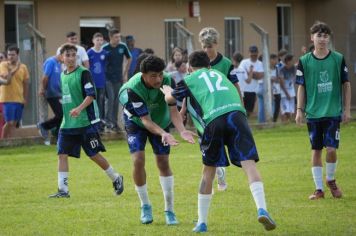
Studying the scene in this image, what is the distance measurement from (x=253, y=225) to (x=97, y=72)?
11.0 metres

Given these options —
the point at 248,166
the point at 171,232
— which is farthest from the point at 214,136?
the point at 171,232

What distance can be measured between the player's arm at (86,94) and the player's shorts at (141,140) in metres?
2.29

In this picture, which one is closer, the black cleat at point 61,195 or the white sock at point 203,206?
the white sock at point 203,206

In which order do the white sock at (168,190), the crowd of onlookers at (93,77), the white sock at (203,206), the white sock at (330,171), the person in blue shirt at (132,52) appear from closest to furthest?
the white sock at (203,206) → the white sock at (168,190) → the white sock at (330,171) → the crowd of onlookers at (93,77) → the person in blue shirt at (132,52)

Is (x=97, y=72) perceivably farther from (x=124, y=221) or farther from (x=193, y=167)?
(x=124, y=221)

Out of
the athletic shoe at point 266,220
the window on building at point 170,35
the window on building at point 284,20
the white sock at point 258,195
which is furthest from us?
the window on building at point 284,20

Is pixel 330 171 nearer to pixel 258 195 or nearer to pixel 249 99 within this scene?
pixel 258 195

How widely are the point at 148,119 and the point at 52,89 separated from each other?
403 inches

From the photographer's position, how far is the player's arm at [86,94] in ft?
42.5

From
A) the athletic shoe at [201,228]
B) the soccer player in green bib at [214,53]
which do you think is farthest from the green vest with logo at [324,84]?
the athletic shoe at [201,228]

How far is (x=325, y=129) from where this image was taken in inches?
488

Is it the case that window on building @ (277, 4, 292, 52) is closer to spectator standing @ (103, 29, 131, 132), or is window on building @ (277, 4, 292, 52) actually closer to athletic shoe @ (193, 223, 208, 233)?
spectator standing @ (103, 29, 131, 132)

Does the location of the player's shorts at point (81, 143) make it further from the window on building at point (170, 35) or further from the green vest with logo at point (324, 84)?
the window on building at point (170, 35)

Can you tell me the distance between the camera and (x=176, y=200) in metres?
12.4
